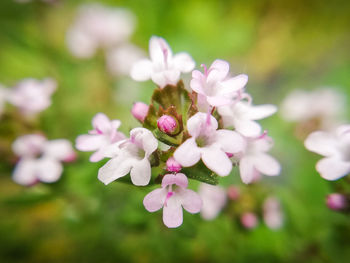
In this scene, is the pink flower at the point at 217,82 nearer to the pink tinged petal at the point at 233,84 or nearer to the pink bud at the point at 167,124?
the pink tinged petal at the point at 233,84

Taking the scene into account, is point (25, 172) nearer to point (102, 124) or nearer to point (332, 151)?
point (102, 124)

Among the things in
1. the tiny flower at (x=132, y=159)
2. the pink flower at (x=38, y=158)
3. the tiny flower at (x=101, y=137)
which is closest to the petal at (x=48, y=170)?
the pink flower at (x=38, y=158)

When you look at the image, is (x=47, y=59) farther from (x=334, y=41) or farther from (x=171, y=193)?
(x=334, y=41)

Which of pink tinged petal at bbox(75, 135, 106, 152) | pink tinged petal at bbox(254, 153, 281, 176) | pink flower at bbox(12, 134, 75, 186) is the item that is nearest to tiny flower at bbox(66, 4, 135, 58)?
pink flower at bbox(12, 134, 75, 186)

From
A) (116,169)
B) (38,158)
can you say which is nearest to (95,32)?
(38,158)

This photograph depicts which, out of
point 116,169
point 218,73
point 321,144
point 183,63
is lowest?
point 116,169
